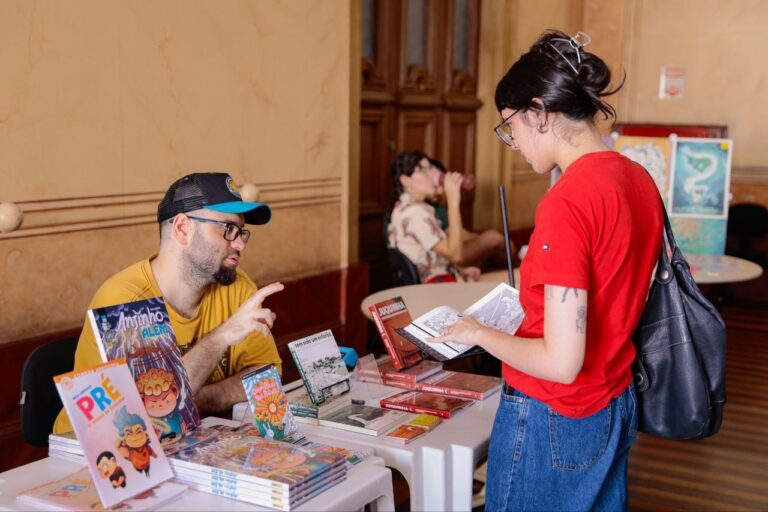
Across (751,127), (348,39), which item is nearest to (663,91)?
(751,127)

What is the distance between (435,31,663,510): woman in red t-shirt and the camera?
1701mm

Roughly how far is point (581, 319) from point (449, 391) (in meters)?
0.93

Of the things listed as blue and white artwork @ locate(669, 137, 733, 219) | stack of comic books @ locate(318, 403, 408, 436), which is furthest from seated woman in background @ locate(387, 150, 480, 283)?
stack of comic books @ locate(318, 403, 408, 436)

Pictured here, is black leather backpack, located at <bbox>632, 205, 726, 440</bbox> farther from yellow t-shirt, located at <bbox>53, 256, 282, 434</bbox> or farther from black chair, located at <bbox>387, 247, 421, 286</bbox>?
black chair, located at <bbox>387, 247, 421, 286</bbox>

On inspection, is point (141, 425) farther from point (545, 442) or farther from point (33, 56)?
point (33, 56)

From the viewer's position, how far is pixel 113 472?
1730mm

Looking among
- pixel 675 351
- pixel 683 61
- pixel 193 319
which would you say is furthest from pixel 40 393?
pixel 683 61

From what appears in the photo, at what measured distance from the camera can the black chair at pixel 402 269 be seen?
4.99 m

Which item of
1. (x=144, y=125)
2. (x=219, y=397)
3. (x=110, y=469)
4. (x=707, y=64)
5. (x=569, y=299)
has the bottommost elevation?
(x=219, y=397)

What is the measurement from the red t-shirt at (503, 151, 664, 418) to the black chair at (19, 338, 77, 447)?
1.33 m

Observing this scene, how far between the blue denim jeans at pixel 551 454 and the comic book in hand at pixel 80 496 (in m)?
0.68

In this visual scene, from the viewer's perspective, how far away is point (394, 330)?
2670 millimetres

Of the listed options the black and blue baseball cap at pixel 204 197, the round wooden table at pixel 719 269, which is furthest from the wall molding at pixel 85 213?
the round wooden table at pixel 719 269

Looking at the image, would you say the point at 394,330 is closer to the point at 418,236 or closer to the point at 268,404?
the point at 268,404
